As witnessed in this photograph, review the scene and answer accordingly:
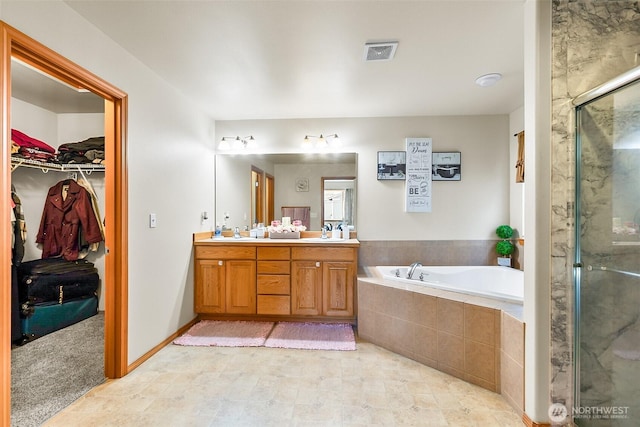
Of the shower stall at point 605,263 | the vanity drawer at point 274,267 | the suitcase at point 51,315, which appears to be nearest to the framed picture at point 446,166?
the shower stall at point 605,263

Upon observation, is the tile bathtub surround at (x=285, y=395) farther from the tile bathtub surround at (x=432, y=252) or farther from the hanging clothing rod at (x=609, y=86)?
the hanging clothing rod at (x=609, y=86)

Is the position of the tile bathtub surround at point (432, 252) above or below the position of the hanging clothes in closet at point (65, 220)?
below

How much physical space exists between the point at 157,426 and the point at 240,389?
19.3 inches

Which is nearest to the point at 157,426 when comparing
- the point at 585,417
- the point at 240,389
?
the point at 240,389

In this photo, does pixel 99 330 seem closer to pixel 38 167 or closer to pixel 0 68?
pixel 38 167

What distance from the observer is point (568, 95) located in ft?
4.86

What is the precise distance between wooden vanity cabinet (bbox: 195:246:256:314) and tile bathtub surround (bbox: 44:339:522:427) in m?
0.69

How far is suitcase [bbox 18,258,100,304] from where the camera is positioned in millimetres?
2584

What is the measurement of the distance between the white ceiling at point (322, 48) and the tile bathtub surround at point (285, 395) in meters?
2.28

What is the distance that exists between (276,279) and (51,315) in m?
2.09

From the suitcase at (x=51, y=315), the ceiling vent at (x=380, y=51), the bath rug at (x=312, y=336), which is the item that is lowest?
the bath rug at (x=312, y=336)

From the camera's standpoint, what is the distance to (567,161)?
150cm

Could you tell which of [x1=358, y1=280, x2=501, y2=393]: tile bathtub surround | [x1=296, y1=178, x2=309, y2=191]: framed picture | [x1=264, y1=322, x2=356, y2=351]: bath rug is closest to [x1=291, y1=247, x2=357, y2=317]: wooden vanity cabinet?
[x1=264, y1=322, x2=356, y2=351]: bath rug

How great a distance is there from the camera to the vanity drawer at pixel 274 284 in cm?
298
